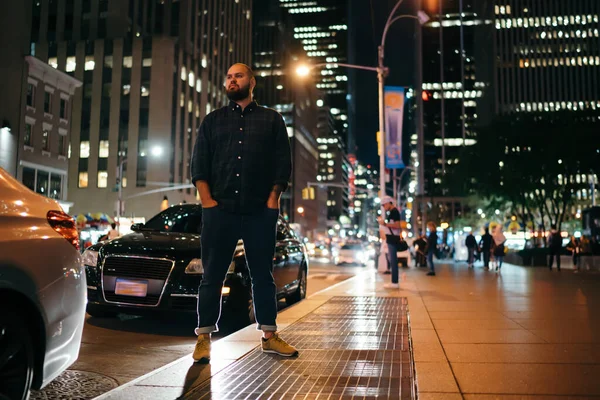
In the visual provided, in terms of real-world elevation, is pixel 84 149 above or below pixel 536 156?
above

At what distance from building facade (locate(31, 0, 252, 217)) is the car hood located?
185 ft

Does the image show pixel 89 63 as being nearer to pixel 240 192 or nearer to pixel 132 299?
pixel 132 299

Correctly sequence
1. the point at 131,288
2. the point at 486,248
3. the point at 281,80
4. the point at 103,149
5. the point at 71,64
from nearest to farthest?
the point at 131,288, the point at 486,248, the point at 103,149, the point at 71,64, the point at 281,80

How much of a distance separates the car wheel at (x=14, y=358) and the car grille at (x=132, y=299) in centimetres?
379

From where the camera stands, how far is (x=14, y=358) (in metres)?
2.83

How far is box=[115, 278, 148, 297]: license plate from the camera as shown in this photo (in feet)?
22.1

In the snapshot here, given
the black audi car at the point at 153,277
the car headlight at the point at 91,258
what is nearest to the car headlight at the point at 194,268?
the black audi car at the point at 153,277

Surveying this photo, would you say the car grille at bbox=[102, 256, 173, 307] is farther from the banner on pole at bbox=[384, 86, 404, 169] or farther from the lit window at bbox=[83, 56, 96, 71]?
the lit window at bbox=[83, 56, 96, 71]

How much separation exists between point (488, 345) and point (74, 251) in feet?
12.3

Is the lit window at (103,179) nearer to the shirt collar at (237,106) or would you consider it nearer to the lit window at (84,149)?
the lit window at (84,149)

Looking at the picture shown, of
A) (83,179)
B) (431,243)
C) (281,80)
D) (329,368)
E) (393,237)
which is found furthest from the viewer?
(281,80)

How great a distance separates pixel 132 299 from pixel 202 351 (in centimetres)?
263

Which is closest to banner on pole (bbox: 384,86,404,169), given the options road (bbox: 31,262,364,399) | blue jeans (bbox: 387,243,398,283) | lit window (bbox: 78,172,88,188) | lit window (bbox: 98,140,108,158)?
blue jeans (bbox: 387,243,398,283)

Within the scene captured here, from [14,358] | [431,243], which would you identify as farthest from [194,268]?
[431,243]
